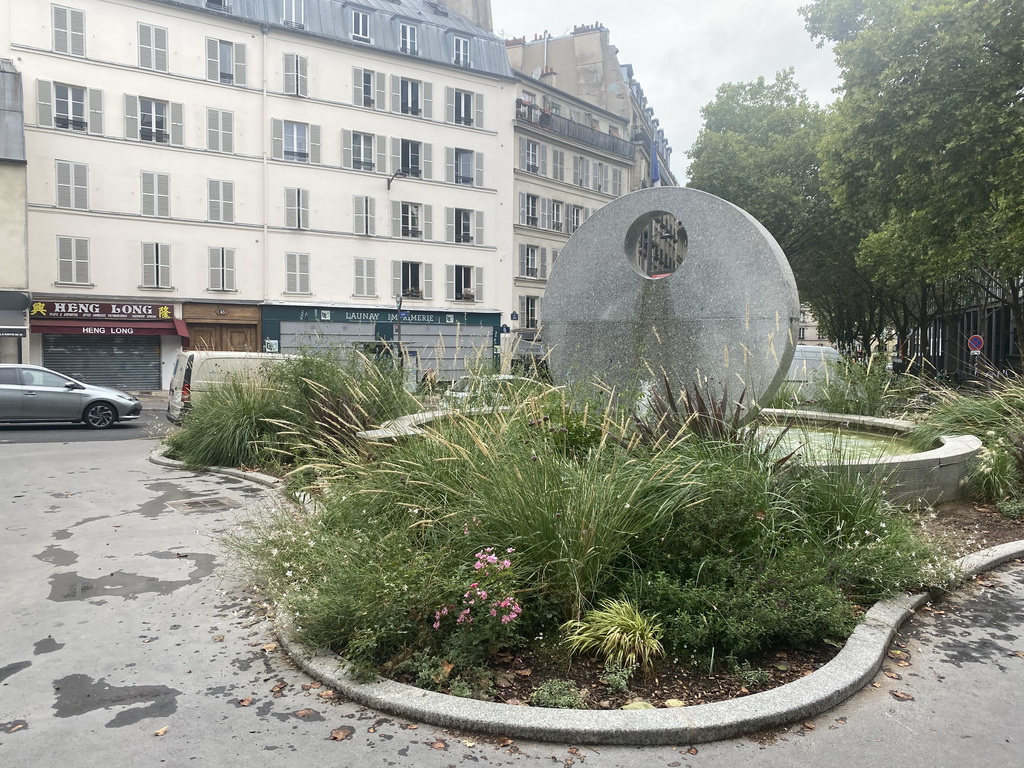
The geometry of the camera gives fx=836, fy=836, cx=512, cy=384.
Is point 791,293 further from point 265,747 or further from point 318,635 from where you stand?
point 265,747

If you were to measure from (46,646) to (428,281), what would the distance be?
31331mm

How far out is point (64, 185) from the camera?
2783 centimetres

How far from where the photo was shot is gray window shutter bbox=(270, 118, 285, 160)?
1228 inches

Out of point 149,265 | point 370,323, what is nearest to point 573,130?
point 370,323

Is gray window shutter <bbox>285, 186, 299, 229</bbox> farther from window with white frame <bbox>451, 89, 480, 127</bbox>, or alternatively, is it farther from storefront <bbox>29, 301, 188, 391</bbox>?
window with white frame <bbox>451, 89, 480, 127</bbox>

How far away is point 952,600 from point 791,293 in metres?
3.81

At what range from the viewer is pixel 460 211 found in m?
35.8

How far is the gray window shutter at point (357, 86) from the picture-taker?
33.1 m

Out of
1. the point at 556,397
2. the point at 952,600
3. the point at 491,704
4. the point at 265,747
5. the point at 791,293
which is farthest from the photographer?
the point at 791,293

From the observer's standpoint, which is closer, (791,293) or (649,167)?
(791,293)

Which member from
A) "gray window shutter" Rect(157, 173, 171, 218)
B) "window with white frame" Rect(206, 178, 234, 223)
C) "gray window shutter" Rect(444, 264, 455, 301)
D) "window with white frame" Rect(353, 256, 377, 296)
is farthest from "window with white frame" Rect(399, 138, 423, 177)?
"gray window shutter" Rect(157, 173, 171, 218)

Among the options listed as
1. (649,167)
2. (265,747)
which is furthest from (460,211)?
(265,747)

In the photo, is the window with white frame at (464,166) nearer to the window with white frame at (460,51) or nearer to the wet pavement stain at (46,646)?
the window with white frame at (460,51)

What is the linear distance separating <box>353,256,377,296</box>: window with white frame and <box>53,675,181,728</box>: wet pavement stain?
30311 mm
